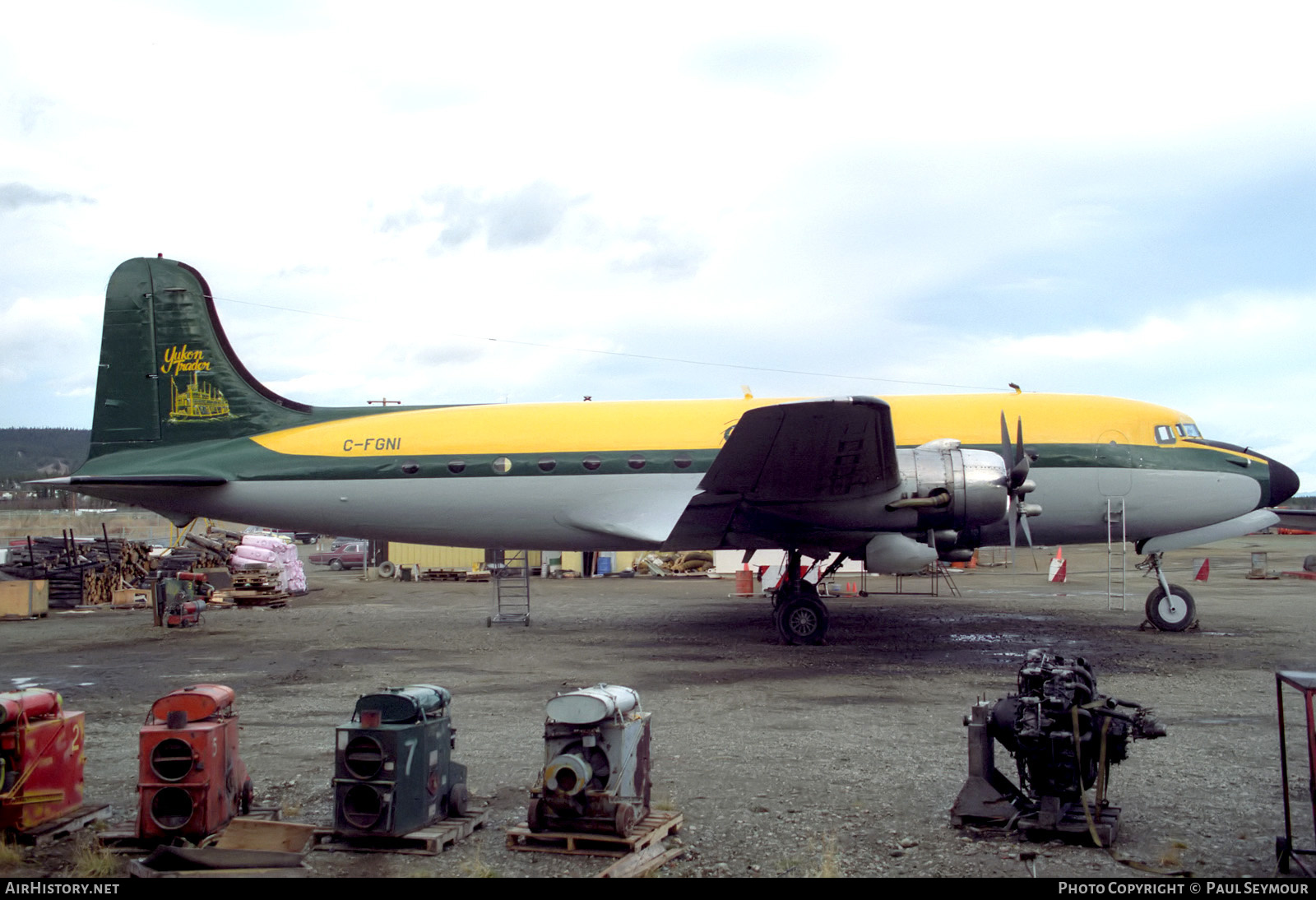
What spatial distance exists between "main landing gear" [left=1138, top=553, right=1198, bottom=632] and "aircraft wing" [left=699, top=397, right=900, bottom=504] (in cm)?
604

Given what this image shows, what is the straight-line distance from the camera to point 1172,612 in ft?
47.7

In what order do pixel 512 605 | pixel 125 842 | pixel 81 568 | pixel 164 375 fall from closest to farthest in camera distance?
pixel 125 842 < pixel 164 375 < pixel 512 605 < pixel 81 568

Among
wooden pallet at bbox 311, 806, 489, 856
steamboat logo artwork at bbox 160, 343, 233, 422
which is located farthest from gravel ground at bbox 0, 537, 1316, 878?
steamboat logo artwork at bbox 160, 343, 233, 422

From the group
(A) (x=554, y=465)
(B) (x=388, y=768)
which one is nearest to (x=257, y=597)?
(A) (x=554, y=465)

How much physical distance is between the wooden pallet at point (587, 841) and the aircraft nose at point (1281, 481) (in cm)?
1357

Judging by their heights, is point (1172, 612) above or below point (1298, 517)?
below

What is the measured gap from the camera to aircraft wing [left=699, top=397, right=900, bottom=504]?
10.9 metres

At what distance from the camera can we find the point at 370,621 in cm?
1775

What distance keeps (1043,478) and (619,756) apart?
10.9 m

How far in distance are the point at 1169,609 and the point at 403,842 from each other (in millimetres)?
13686

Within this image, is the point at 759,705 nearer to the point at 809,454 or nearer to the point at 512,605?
the point at 809,454

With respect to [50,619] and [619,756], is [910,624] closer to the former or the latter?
[619,756]

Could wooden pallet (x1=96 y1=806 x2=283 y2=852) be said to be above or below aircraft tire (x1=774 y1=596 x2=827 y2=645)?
below

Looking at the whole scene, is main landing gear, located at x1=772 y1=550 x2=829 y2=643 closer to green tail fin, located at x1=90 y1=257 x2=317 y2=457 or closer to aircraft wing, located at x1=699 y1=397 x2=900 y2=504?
aircraft wing, located at x1=699 y1=397 x2=900 y2=504
